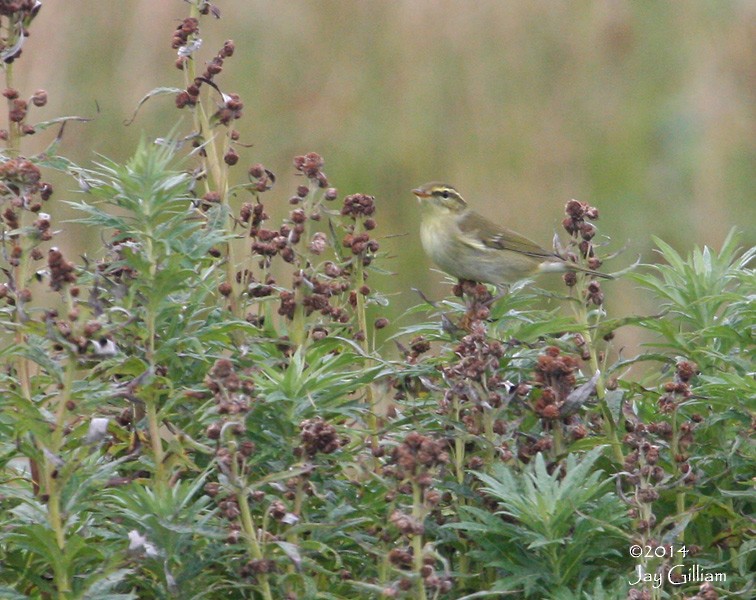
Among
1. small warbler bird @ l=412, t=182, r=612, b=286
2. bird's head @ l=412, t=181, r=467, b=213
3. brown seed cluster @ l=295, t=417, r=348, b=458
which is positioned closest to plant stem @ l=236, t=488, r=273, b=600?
brown seed cluster @ l=295, t=417, r=348, b=458

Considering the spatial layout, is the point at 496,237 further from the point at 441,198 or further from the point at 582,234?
the point at 582,234

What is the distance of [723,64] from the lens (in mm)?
7996

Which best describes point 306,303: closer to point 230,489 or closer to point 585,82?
Result: point 230,489

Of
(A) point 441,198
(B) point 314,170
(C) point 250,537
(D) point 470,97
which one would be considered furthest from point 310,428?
(D) point 470,97

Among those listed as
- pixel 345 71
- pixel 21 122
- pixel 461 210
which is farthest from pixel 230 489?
pixel 345 71

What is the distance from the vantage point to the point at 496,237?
4.20m

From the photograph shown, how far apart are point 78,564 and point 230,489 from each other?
27 centimetres

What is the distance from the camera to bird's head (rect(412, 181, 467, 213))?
4332 millimetres

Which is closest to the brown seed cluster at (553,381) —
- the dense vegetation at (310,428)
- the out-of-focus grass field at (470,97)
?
the dense vegetation at (310,428)

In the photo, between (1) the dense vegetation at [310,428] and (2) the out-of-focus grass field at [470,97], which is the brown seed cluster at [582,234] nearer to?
(1) the dense vegetation at [310,428]

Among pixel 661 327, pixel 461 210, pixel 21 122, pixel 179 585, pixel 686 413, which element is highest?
pixel 461 210

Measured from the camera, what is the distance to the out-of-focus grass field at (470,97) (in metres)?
7.20

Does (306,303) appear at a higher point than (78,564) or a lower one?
higher

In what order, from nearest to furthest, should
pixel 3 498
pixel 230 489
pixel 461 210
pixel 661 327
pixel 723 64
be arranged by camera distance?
1. pixel 230 489
2. pixel 3 498
3. pixel 661 327
4. pixel 461 210
5. pixel 723 64
